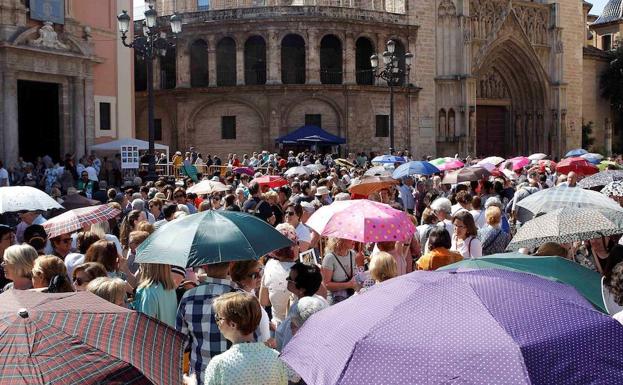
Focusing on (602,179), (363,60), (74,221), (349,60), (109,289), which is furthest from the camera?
(363,60)

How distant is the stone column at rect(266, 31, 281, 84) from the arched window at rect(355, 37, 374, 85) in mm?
4413

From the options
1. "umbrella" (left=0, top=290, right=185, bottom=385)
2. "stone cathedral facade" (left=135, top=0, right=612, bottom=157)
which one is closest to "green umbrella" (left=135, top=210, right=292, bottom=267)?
"umbrella" (left=0, top=290, right=185, bottom=385)

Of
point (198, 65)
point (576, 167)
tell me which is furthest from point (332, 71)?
point (576, 167)

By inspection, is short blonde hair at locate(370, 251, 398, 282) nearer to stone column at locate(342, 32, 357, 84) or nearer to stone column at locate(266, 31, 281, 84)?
stone column at locate(266, 31, 281, 84)

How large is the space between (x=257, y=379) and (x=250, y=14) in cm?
3747

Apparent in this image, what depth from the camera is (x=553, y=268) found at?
5742 millimetres

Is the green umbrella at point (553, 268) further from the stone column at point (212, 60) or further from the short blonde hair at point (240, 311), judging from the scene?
the stone column at point (212, 60)

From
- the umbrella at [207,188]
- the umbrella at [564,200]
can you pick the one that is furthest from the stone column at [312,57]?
the umbrella at [564,200]

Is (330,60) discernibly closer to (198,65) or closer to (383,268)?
(198,65)

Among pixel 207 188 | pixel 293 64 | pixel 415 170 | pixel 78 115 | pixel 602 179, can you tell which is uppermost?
pixel 293 64

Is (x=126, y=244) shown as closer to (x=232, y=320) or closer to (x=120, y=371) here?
(x=232, y=320)

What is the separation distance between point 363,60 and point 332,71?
6.73 ft

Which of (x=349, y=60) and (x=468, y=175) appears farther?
(x=349, y=60)

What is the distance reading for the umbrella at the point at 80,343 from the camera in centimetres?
379
